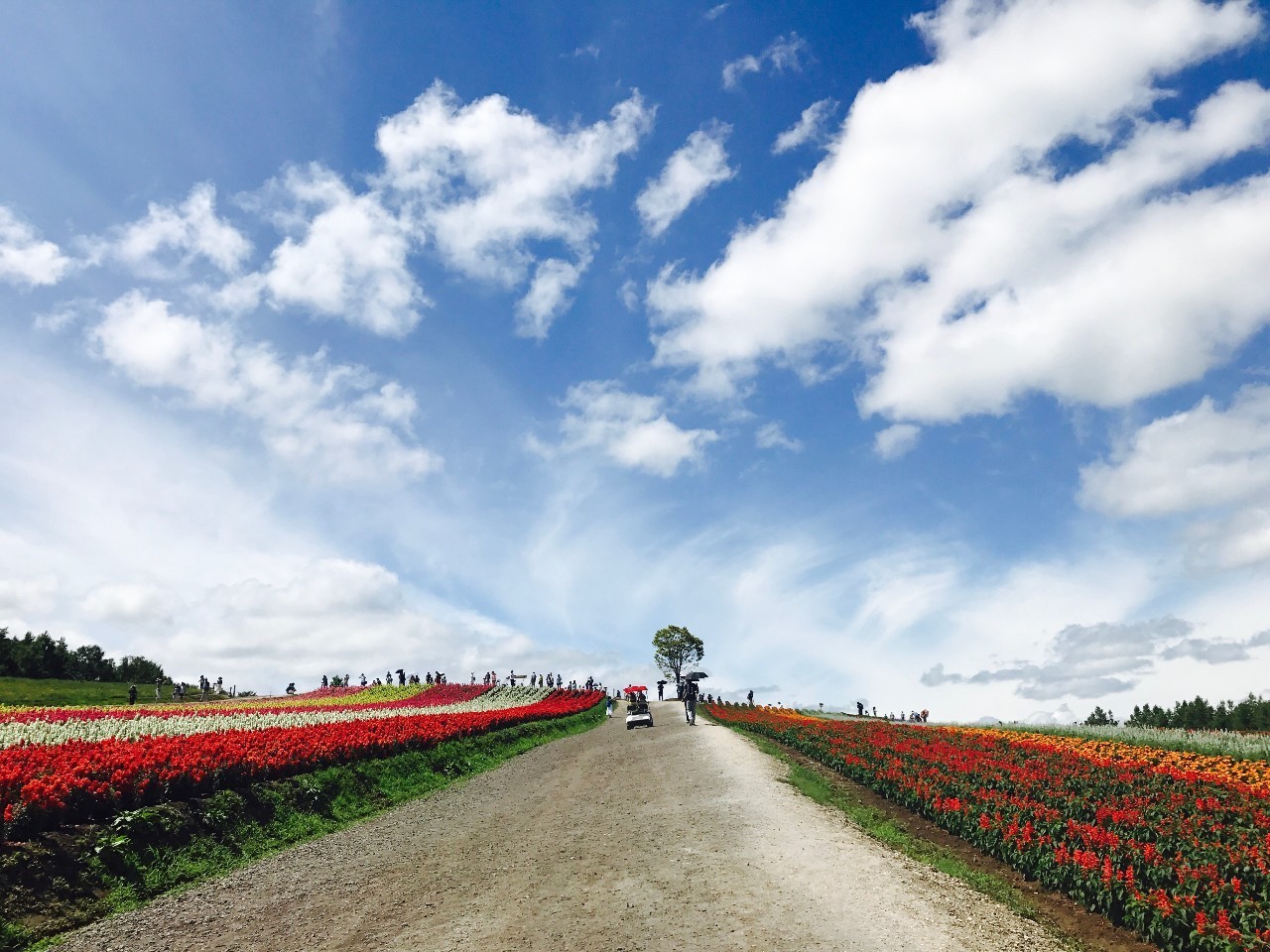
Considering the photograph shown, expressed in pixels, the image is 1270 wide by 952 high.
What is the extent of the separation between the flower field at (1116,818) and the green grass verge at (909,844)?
819 mm

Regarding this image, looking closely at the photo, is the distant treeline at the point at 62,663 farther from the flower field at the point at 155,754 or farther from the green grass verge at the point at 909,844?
the green grass verge at the point at 909,844

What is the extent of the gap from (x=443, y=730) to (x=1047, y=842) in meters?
19.8

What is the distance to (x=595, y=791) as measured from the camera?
1884cm

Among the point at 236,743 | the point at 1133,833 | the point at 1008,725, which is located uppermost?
the point at 236,743

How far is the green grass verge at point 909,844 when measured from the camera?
36.0 ft

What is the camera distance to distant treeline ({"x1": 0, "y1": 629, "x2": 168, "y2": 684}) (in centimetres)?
6969

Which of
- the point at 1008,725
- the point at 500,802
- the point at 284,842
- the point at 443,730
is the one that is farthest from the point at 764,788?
the point at 1008,725

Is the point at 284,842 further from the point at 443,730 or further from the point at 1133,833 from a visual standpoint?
the point at 1133,833

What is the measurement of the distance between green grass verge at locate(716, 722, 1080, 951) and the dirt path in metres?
0.37

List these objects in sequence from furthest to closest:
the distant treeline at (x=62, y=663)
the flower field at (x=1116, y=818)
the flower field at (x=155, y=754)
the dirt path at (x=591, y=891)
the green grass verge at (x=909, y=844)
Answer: the distant treeline at (x=62, y=663) → the flower field at (x=155, y=754) → the green grass verge at (x=909, y=844) → the flower field at (x=1116, y=818) → the dirt path at (x=591, y=891)

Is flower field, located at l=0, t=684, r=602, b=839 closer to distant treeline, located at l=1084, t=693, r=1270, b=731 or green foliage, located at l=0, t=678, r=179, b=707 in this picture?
green foliage, located at l=0, t=678, r=179, b=707

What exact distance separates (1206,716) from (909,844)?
5147 centimetres

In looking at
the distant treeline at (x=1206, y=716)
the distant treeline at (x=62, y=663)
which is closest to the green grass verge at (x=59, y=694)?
the distant treeline at (x=62, y=663)

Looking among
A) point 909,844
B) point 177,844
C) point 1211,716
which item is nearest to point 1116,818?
point 909,844
